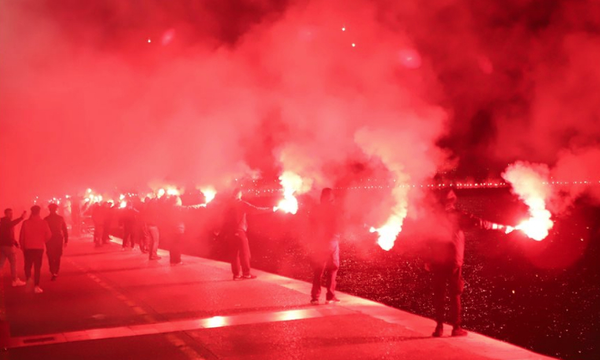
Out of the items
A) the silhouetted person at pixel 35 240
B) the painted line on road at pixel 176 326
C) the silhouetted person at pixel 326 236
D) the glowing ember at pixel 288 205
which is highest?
the glowing ember at pixel 288 205

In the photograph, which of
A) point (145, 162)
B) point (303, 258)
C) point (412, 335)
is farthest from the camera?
point (145, 162)

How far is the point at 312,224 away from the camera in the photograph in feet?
30.5

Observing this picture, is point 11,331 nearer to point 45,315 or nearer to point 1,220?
point 45,315

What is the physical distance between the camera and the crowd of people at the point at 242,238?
730 centimetres

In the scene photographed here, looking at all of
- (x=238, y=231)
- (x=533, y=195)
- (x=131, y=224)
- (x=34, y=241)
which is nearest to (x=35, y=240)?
(x=34, y=241)

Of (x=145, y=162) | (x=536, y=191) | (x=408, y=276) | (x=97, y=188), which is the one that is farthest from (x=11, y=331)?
(x=97, y=188)

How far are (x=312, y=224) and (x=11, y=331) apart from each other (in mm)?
4012

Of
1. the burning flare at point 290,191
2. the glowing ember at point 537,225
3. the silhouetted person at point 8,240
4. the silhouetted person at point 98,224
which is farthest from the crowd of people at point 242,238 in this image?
the silhouetted person at point 98,224

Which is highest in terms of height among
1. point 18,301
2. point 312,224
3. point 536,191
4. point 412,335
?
point 536,191

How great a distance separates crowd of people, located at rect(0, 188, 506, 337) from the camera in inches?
287

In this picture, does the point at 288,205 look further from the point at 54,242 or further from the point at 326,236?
the point at 54,242

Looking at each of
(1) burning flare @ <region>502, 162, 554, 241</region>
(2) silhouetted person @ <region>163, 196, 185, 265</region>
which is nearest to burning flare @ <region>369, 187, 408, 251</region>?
(1) burning flare @ <region>502, 162, 554, 241</region>

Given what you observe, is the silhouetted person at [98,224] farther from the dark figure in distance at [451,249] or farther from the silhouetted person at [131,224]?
the dark figure in distance at [451,249]

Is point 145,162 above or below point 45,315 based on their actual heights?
above
